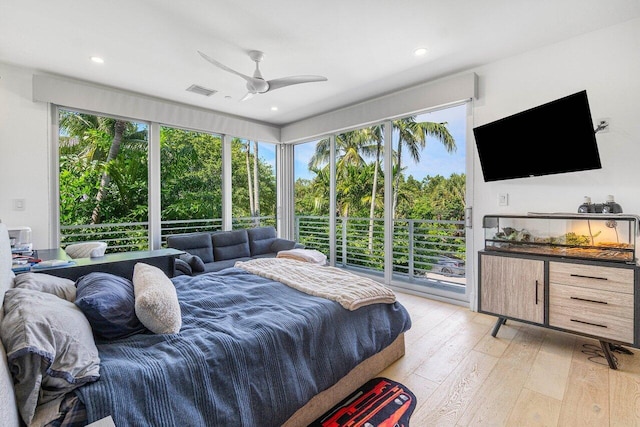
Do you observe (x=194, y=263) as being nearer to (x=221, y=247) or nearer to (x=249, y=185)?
(x=221, y=247)

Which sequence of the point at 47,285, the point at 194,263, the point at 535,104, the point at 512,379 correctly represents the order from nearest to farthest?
the point at 47,285 → the point at 512,379 → the point at 535,104 → the point at 194,263

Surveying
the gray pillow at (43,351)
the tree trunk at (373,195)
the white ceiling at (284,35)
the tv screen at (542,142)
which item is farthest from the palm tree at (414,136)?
the gray pillow at (43,351)

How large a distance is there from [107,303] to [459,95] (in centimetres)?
361

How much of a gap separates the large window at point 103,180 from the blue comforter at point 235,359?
8.60ft

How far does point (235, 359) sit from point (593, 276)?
8.51 ft

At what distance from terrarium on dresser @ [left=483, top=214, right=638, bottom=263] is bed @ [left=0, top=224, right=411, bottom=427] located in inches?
57.2

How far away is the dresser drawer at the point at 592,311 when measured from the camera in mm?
2141

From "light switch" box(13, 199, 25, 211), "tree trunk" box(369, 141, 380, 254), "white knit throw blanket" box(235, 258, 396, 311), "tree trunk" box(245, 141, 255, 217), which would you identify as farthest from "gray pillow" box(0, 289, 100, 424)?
"tree trunk" box(245, 141, 255, 217)

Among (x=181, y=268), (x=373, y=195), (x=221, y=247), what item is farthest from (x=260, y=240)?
(x=373, y=195)

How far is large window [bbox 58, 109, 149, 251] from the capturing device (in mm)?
3670

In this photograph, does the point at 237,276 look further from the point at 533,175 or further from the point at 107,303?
the point at 533,175

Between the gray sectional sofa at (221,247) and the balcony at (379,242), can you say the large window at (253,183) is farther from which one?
the gray sectional sofa at (221,247)

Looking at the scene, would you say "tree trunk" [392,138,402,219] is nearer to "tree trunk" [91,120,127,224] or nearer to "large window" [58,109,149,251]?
"large window" [58,109,149,251]

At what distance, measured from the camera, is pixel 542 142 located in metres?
2.60
